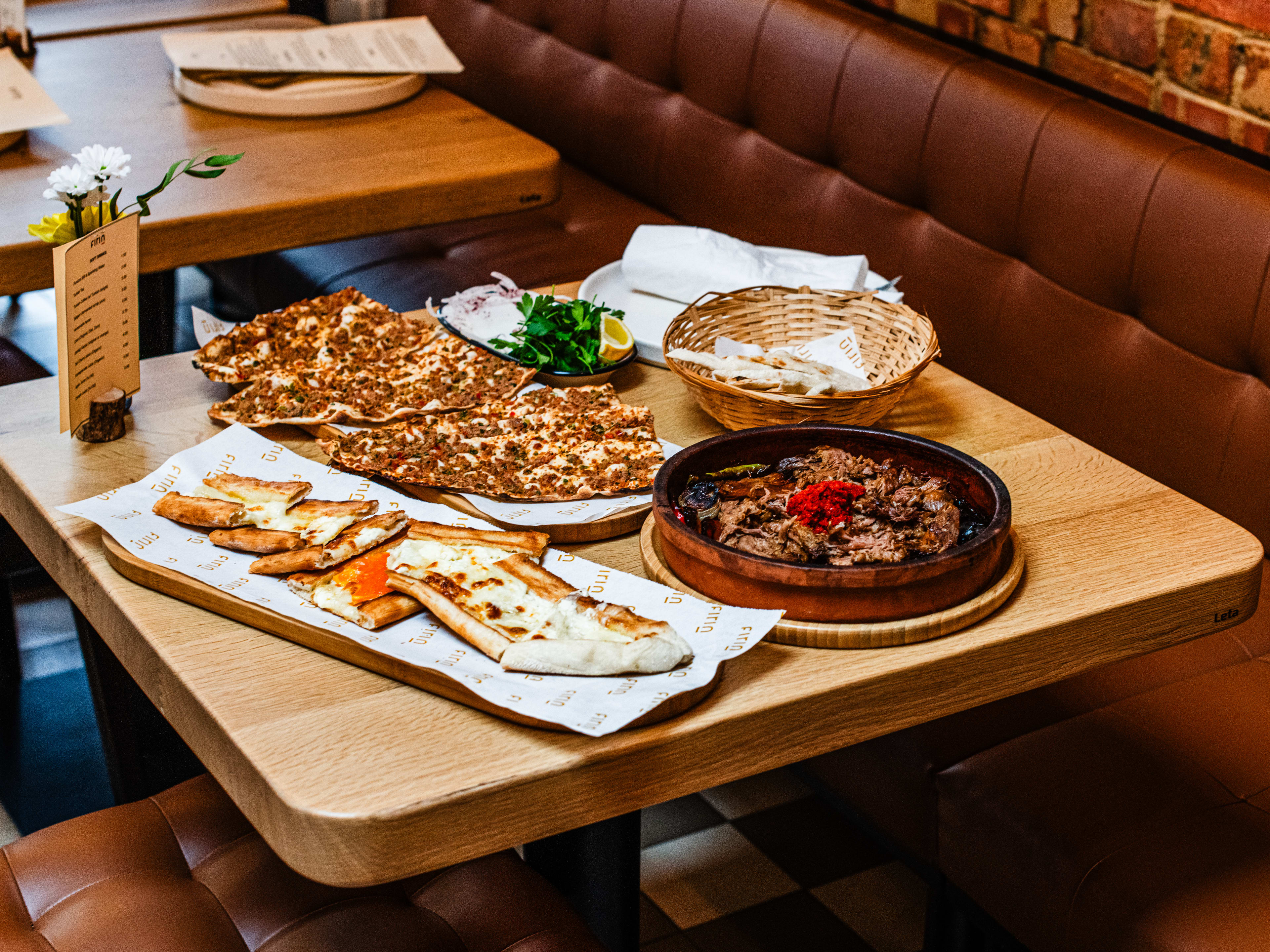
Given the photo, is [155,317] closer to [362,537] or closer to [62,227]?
[62,227]

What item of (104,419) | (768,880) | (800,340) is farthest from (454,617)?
(768,880)

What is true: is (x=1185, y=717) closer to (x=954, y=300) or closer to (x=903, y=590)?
(x=903, y=590)

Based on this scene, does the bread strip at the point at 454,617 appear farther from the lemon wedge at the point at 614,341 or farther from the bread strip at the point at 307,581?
the lemon wedge at the point at 614,341

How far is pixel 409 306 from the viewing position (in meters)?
2.37

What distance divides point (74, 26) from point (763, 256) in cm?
186

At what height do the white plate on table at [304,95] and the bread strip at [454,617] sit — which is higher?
the white plate on table at [304,95]

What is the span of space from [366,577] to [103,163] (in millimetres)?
507

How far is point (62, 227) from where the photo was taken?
48.2 inches

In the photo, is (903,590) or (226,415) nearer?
(903,590)

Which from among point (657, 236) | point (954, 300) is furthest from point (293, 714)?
point (954, 300)

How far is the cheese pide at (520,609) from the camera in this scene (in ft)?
3.01

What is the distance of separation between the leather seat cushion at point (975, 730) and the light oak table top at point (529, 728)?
336 millimetres

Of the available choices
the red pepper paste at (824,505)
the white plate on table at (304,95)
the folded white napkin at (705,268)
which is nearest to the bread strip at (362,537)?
the red pepper paste at (824,505)

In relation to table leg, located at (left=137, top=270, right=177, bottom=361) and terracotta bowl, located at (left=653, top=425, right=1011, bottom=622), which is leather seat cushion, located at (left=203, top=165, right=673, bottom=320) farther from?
terracotta bowl, located at (left=653, top=425, right=1011, bottom=622)
